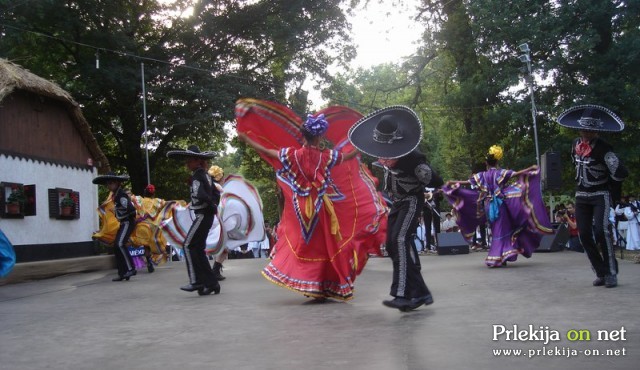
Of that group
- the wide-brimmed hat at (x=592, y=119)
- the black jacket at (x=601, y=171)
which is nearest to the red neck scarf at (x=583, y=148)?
the black jacket at (x=601, y=171)

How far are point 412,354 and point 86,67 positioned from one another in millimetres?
24390

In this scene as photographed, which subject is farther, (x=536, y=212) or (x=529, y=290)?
(x=536, y=212)

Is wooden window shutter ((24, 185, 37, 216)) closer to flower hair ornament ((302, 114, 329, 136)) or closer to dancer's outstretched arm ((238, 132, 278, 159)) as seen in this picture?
dancer's outstretched arm ((238, 132, 278, 159))

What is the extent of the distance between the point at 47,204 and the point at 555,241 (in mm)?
12284

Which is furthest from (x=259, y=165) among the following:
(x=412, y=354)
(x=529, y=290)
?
(x=412, y=354)

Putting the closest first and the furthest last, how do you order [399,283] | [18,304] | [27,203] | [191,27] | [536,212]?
1. [399,283]
2. [18,304]
3. [536,212]
4. [27,203]
5. [191,27]

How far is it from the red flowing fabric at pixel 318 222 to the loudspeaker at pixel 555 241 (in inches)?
317

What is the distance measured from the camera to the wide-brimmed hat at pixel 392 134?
689 centimetres

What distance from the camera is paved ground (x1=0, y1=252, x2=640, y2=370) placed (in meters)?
4.54

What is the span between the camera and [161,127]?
28.0m

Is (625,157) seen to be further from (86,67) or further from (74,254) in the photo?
(86,67)

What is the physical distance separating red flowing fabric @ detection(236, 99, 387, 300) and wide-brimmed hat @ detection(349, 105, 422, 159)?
3.19 ft

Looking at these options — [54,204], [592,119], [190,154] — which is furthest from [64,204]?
[592,119]

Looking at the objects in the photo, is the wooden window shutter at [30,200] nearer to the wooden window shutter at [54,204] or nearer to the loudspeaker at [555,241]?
the wooden window shutter at [54,204]
